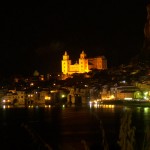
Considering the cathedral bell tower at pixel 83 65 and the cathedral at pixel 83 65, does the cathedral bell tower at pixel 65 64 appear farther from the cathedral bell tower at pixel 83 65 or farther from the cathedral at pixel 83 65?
the cathedral bell tower at pixel 83 65

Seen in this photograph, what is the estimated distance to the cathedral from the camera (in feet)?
240

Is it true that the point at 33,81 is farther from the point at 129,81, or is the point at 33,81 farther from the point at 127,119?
the point at 127,119

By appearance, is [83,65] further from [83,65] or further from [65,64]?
[65,64]

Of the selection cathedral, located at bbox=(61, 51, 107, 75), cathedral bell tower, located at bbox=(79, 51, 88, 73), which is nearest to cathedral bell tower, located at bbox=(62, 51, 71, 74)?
cathedral, located at bbox=(61, 51, 107, 75)

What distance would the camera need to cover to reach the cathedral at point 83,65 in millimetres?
73062

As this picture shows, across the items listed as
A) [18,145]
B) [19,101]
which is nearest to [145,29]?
[19,101]

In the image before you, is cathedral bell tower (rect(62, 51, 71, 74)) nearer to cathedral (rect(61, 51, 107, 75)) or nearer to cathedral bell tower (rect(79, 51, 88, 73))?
cathedral (rect(61, 51, 107, 75))

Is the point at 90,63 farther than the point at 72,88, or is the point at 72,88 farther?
the point at 90,63

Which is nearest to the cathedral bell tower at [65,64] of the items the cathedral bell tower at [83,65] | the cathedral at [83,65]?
the cathedral at [83,65]

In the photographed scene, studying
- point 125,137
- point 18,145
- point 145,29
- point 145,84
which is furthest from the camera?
point 145,29

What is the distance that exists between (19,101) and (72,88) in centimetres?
810

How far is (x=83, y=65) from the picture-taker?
72.8 m

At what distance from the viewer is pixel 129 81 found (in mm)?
59312

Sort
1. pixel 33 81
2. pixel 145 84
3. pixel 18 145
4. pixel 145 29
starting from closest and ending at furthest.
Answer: pixel 18 145
pixel 145 84
pixel 145 29
pixel 33 81
